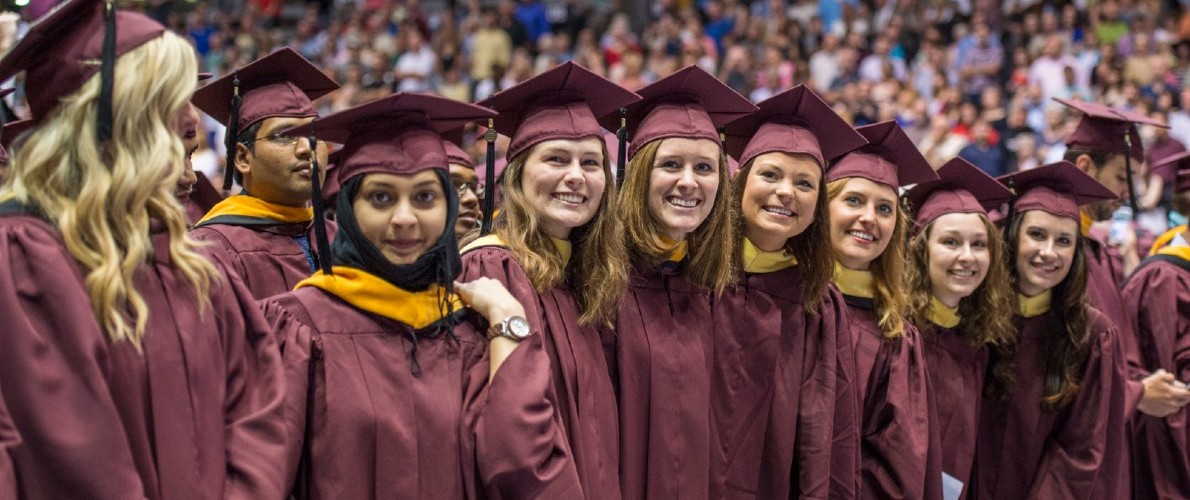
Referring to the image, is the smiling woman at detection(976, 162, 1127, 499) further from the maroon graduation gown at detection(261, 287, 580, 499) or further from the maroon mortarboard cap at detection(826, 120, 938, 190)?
the maroon graduation gown at detection(261, 287, 580, 499)

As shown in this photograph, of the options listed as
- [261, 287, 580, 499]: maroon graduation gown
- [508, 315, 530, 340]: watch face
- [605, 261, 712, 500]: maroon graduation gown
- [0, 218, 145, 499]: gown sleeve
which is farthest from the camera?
[605, 261, 712, 500]: maroon graduation gown

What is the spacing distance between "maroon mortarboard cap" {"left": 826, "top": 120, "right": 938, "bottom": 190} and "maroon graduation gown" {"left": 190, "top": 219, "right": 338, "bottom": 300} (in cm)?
187

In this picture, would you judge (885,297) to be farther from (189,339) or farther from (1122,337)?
(189,339)

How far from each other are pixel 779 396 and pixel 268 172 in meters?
1.80

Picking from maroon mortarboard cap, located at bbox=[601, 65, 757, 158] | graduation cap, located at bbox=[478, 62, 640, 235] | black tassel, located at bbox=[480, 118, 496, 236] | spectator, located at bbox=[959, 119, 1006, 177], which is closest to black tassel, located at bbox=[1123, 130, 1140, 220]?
maroon mortarboard cap, located at bbox=[601, 65, 757, 158]

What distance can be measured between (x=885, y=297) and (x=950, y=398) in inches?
23.7

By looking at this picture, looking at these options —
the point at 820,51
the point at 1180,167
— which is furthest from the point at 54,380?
the point at 820,51

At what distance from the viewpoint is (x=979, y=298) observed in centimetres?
492

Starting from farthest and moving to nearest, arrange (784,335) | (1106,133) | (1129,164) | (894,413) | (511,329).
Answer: (1106,133) < (1129,164) < (894,413) < (784,335) < (511,329)

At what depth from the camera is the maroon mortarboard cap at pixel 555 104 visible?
358cm

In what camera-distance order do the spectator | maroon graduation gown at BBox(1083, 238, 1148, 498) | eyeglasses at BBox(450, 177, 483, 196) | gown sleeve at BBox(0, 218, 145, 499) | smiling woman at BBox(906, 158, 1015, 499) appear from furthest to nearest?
the spectator < maroon graduation gown at BBox(1083, 238, 1148, 498) < eyeglasses at BBox(450, 177, 483, 196) < smiling woman at BBox(906, 158, 1015, 499) < gown sleeve at BBox(0, 218, 145, 499)

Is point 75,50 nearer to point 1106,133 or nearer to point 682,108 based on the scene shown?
point 682,108

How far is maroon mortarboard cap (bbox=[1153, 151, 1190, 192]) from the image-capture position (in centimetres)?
593

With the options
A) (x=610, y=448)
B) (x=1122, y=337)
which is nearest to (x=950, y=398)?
(x=1122, y=337)
